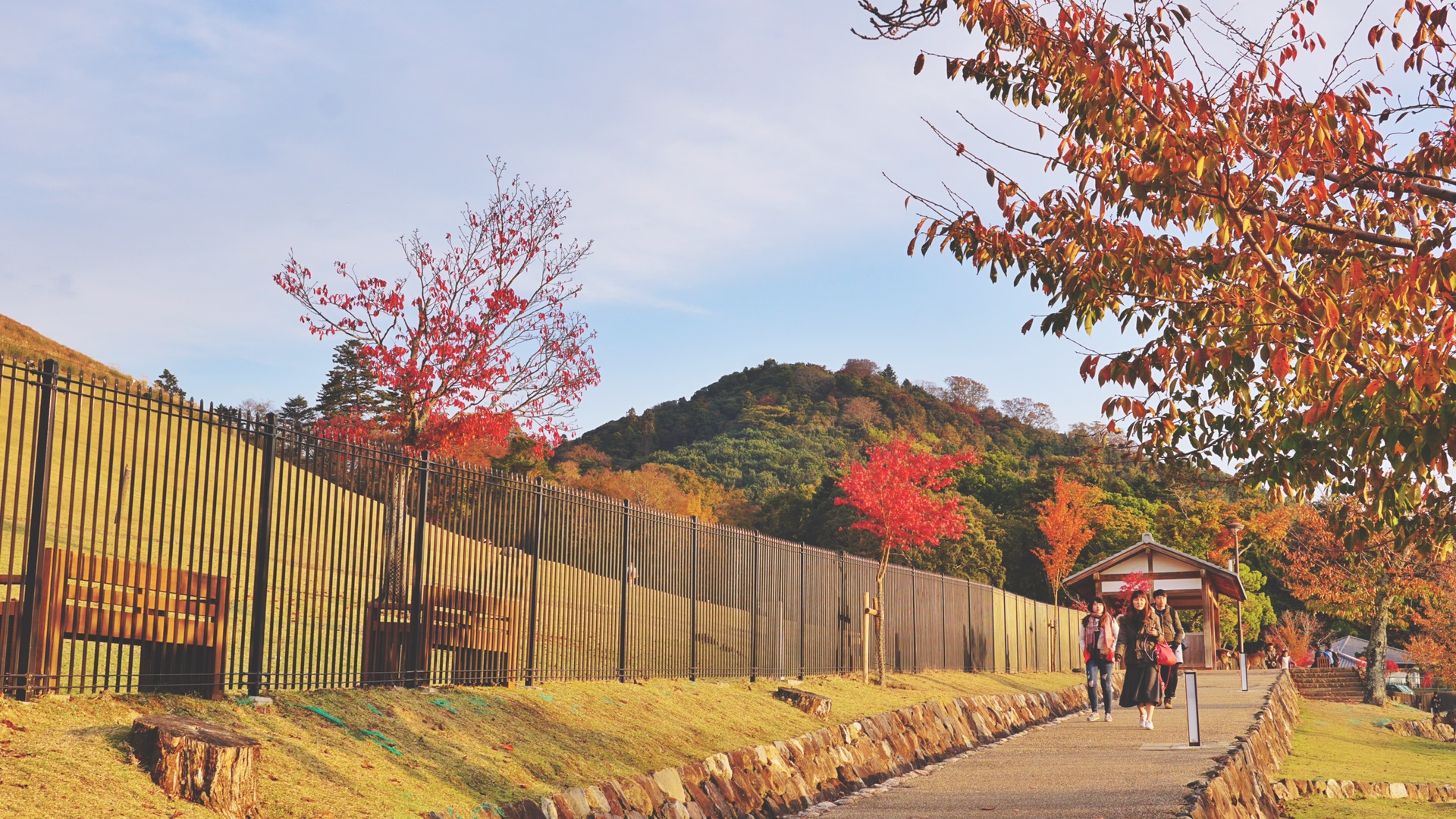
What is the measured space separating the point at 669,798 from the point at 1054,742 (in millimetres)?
8337

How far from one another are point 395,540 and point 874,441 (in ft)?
236

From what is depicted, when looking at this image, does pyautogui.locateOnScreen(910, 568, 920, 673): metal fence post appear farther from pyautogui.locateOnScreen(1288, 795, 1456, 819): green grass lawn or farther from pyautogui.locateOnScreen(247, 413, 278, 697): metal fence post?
pyautogui.locateOnScreen(247, 413, 278, 697): metal fence post

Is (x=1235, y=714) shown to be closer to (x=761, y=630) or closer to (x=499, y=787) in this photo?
(x=761, y=630)

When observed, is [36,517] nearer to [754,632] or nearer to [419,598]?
[419,598]

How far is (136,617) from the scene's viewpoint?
7.49 meters

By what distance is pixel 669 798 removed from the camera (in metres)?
8.98

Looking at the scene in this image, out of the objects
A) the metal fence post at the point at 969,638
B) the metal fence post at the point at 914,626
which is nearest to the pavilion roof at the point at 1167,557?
the metal fence post at the point at 969,638

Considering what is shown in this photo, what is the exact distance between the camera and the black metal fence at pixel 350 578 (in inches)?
282

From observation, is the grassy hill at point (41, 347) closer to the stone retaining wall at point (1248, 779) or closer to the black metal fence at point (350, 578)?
the black metal fence at point (350, 578)

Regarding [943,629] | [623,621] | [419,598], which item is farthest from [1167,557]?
[419,598]

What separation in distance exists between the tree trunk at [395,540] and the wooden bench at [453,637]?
5.9 inches

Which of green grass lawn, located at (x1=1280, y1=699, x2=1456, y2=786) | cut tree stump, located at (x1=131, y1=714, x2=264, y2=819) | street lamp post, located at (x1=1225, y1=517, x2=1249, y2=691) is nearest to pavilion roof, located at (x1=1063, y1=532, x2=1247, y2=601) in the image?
street lamp post, located at (x1=1225, y1=517, x2=1249, y2=691)

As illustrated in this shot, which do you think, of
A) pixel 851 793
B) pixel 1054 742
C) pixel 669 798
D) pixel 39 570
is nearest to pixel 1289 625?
pixel 1054 742

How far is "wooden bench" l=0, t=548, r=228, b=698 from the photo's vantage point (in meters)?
6.84
